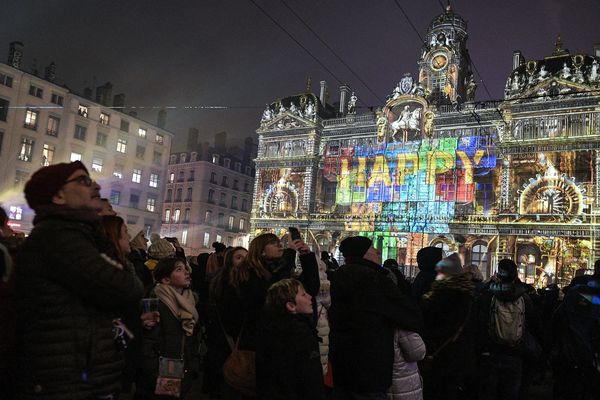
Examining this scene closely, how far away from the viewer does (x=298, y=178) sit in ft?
131

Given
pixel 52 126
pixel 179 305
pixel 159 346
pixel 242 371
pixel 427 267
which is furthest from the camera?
pixel 52 126

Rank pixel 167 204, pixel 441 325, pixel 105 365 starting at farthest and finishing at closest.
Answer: pixel 167 204
pixel 441 325
pixel 105 365

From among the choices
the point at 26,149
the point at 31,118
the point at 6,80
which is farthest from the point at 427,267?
the point at 31,118

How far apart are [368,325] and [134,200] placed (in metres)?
46.0

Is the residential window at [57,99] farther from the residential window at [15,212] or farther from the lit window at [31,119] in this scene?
the residential window at [15,212]

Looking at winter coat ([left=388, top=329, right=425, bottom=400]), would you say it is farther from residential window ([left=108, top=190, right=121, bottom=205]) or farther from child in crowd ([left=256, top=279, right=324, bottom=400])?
residential window ([left=108, top=190, right=121, bottom=205])

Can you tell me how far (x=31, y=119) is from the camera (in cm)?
3928

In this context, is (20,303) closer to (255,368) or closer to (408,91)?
(255,368)

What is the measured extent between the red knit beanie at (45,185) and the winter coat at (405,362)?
111 inches

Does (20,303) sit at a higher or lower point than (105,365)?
higher

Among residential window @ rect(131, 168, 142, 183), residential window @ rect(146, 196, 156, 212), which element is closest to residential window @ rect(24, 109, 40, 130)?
residential window @ rect(131, 168, 142, 183)

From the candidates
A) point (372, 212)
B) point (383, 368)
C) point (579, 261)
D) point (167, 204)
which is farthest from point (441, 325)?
point (167, 204)

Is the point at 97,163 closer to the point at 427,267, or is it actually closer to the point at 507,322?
the point at 427,267

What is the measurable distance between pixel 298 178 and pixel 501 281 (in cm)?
3396
